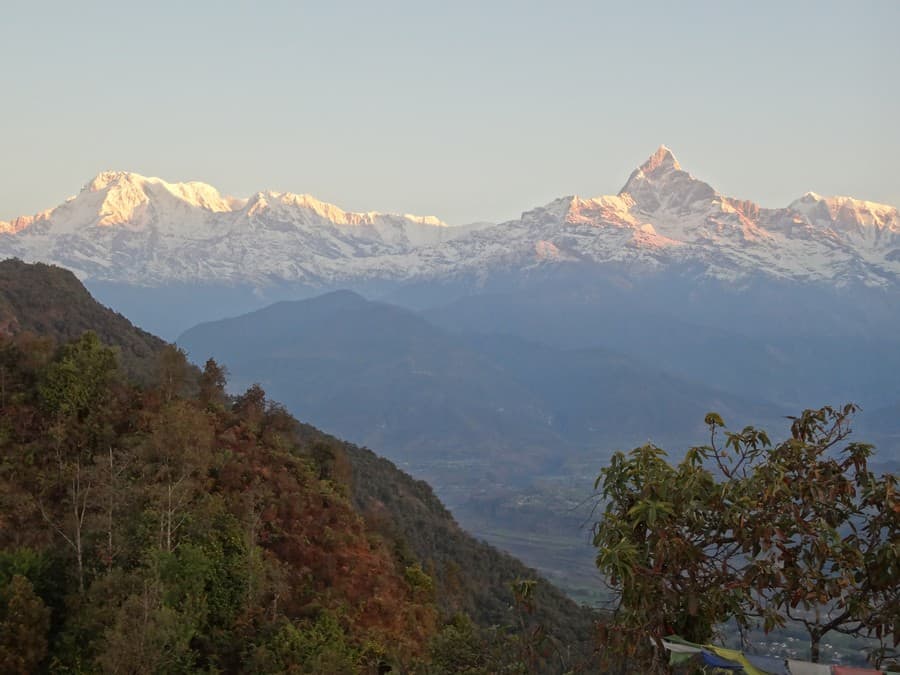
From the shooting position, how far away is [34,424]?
133 feet

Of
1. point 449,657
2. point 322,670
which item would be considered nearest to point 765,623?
point 449,657

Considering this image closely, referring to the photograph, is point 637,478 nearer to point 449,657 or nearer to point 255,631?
point 449,657

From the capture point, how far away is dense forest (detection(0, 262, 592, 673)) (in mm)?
26109

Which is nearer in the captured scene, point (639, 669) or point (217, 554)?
point (639, 669)

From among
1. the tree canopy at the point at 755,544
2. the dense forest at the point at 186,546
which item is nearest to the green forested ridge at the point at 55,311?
the dense forest at the point at 186,546

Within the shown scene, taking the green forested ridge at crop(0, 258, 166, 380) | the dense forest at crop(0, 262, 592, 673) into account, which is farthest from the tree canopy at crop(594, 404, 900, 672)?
the green forested ridge at crop(0, 258, 166, 380)

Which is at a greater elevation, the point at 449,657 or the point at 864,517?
the point at 864,517

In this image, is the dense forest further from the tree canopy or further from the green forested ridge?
the green forested ridge

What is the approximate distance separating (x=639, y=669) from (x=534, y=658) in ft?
6.20

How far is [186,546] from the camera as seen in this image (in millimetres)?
30906

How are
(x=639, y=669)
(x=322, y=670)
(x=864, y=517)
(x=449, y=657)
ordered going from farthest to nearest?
1. (x=322, y=670)
2. (x=449, y=657)
3. (x=639, y=669)
4. (x=864, y=517)

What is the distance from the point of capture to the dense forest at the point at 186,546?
85.7ft

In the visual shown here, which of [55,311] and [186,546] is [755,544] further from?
[55,311]

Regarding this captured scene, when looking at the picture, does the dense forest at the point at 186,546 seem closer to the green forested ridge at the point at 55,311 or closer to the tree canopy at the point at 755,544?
the tree canopy at the point at 755,544
